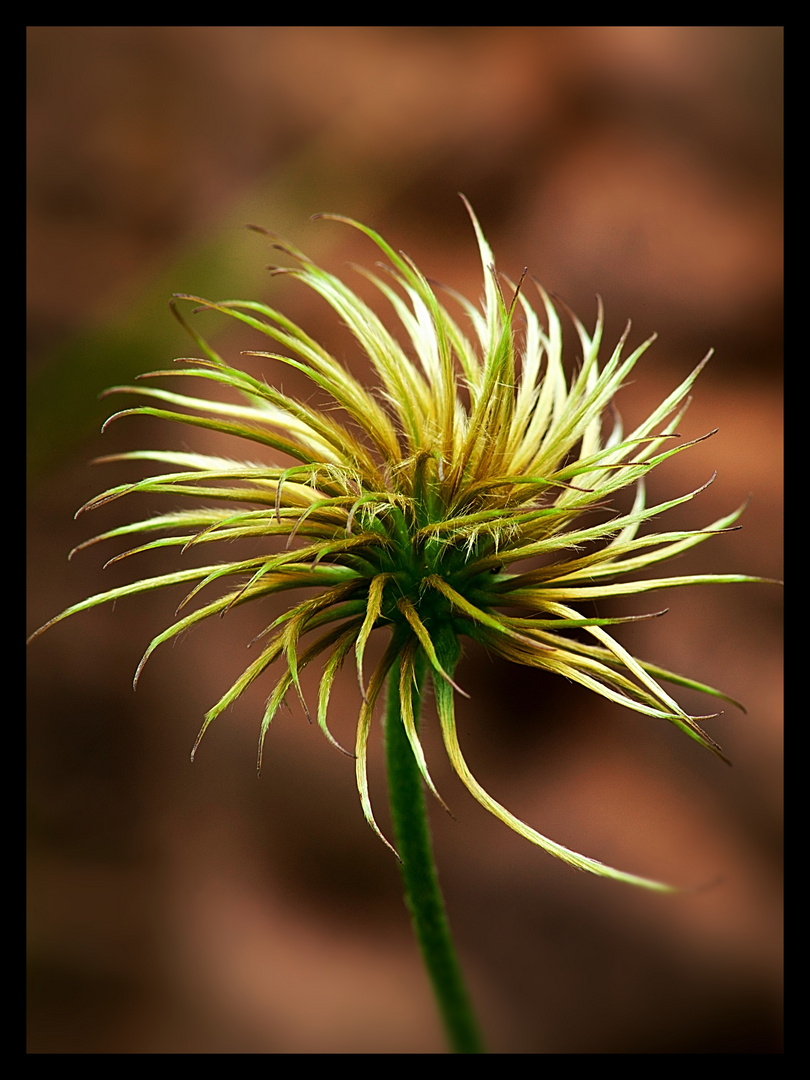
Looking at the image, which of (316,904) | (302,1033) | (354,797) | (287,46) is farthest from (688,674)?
(287,46)

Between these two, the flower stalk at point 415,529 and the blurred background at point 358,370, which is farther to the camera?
the blurred background at point 358,370

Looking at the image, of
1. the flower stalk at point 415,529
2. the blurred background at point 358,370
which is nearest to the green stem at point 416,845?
the flower stalk at point 415,529

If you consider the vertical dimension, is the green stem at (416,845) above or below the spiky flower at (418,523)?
below

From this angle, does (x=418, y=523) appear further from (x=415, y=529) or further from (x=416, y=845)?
(x=416, y=845)

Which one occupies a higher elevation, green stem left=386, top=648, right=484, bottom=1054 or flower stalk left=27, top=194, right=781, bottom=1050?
flower stalk left=27, top=194, right=781, bottom=1050

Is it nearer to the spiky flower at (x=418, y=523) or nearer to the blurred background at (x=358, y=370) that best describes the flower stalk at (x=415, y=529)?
the spiky flower at (x=418, y=523)

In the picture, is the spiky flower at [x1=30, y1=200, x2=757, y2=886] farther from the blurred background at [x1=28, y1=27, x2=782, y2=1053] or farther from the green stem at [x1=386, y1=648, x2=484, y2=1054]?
the blurred background at [x1=28, y1=27, x2=782, y2=1053]

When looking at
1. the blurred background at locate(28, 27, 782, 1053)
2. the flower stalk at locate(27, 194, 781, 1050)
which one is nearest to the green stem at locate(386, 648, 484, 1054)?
the flower stalk at locate(27, 194, 781, 1050)

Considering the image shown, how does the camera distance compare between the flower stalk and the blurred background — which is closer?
the flower stalk

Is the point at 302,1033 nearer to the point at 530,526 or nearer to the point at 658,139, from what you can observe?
the point at 530,526
